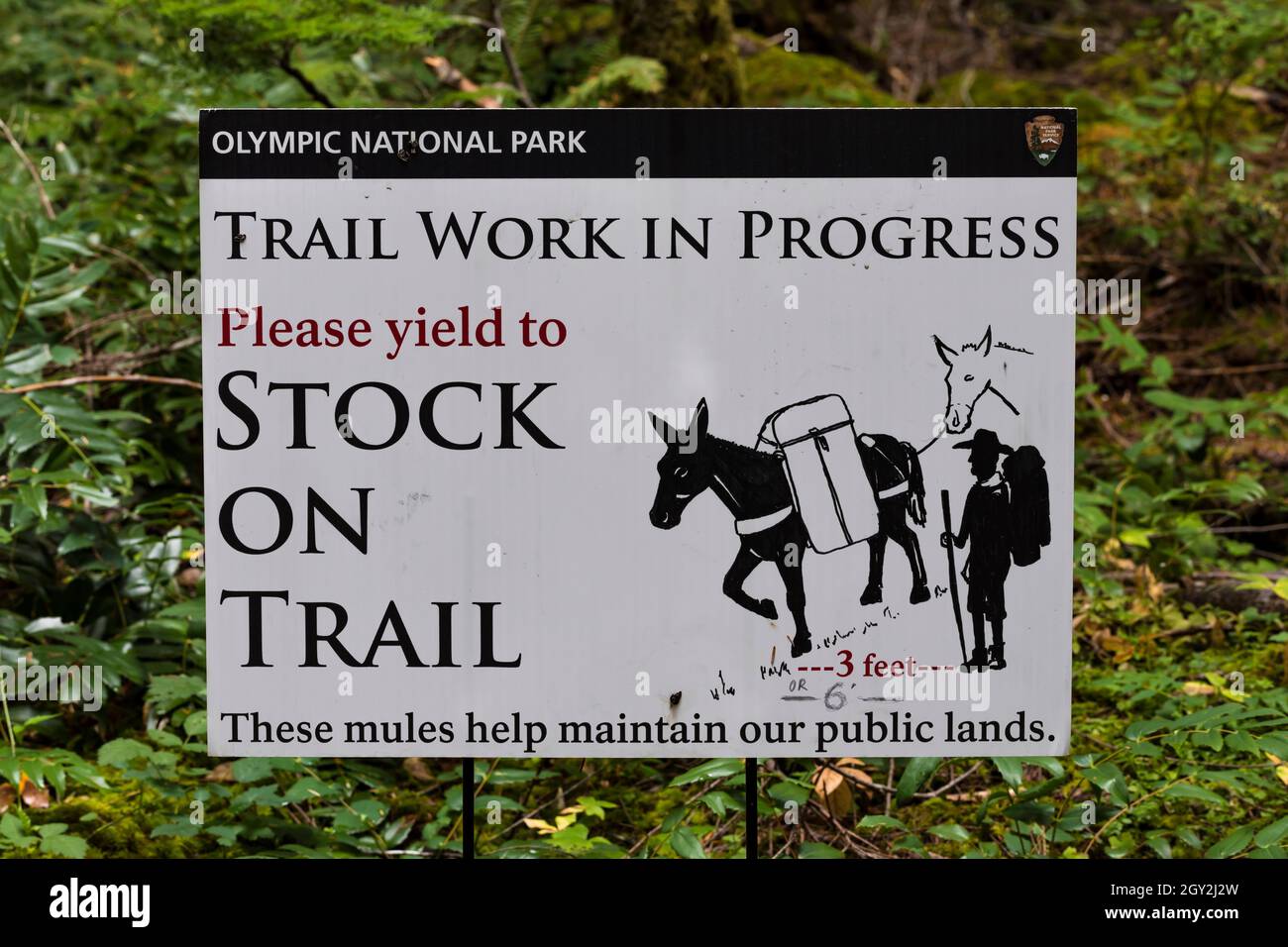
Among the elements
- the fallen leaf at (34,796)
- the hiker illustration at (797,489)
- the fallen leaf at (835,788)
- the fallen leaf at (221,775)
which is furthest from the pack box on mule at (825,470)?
the fallen leaf at (34,796)

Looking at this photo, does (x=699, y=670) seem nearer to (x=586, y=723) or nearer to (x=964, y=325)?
(x=586, y=723)

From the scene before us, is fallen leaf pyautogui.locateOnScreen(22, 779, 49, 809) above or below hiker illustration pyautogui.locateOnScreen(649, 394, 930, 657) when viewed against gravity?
below

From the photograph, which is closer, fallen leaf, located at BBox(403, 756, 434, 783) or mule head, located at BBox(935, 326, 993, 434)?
mule head, located at BBox(935, 326, 993, 434)

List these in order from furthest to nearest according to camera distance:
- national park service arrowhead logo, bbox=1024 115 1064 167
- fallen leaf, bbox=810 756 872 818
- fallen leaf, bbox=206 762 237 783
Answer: fallen leaf, bbox=206 762 237 783, fallen leaf, bbox=810 756 872 818, national park service arrowhead logo, bbox=1024 115 1064 167

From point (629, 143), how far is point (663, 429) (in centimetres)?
55

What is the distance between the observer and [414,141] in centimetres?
238

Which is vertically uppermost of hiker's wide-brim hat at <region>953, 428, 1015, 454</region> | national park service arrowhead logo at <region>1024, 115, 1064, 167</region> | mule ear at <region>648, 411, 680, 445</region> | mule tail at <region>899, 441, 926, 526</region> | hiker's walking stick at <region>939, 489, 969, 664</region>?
national park service arrowhead logo at <region>1024, 115, 1064, 167</region>

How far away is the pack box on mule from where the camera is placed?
238cm

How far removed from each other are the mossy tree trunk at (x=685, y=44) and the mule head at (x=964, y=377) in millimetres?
3327

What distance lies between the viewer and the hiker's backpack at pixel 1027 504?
237 cm

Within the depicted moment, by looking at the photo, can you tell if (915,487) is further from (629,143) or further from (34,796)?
(34,796)

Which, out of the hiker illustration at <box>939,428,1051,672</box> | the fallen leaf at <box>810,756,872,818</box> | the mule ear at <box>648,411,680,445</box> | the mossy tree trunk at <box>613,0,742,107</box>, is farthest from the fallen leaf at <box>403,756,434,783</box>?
the mossy tree trunk at <box>613,0,742,107</box>

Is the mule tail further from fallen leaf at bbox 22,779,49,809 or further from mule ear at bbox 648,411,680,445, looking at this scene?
fallen leaf at bbox 22,779,49,809

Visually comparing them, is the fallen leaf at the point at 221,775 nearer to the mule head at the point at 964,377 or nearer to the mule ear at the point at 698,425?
the mule ear at the point at 698,425
